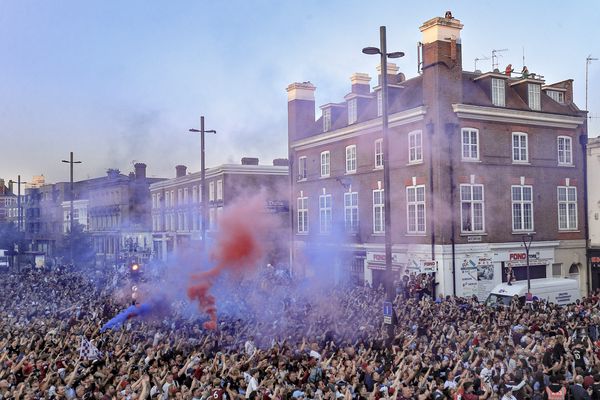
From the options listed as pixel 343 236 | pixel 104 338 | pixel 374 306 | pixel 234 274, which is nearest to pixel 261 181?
pixel 343 236

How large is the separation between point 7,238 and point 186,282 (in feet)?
160

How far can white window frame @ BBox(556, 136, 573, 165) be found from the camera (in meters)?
32.3

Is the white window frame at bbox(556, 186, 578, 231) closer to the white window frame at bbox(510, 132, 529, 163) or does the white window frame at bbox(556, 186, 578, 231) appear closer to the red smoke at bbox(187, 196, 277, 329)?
the white window frame at bbox(510, 132, 529, 163)

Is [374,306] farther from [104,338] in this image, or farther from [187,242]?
[187,242]

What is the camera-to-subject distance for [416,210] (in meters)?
29.6

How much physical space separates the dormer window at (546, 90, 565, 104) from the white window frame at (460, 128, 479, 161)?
8.33 m

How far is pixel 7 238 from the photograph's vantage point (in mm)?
67062

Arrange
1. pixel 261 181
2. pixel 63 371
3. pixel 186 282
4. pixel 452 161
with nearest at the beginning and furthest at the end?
1. pixel 63 371
2. pixel 186 282
3. pixel 452 161
4. pixel 261 181

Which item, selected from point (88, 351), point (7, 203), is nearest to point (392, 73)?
point (88, 351)

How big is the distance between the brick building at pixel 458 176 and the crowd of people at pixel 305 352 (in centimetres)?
608

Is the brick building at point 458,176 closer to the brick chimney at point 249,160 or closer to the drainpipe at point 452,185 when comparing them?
the drainpipe at point 452,185

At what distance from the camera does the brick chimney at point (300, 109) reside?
39844 millimetres

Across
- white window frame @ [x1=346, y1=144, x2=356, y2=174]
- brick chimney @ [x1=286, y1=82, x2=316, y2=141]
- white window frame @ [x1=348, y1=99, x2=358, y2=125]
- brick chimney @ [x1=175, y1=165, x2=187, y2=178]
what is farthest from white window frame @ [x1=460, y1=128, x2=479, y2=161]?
brick chimney @ [x1=175, y1=165, x2=187, y2=178]

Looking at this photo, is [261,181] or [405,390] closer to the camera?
[405,390]
